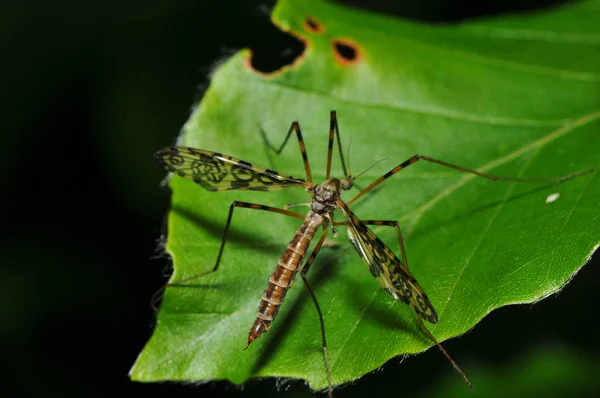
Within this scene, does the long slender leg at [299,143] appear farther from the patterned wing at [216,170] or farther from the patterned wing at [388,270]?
the patterned wing at [388,270]

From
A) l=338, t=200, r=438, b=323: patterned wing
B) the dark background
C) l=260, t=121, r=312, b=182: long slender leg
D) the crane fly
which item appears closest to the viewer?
l=338, t=200, r=438, b=323: patterned wing

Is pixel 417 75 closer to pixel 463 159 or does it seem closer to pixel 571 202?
pixel 463 159

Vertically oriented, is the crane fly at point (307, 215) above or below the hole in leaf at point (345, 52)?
below

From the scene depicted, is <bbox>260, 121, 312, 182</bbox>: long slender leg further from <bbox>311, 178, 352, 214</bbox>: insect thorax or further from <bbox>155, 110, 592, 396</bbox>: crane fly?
<bbox>311, 178, 352, 214</bbox>: insect thorax

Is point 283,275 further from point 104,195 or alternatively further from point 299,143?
point 104,195

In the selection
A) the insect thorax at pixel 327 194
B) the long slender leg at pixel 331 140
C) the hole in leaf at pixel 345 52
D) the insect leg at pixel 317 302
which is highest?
the hole in leaf at pixel 345 52

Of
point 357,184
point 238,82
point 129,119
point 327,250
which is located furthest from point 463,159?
point 129,119

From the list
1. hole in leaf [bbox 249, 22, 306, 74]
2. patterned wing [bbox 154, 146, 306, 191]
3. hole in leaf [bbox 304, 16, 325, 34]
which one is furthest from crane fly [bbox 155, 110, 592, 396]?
hole in leaf [bbox 304, 16, 325, 34]

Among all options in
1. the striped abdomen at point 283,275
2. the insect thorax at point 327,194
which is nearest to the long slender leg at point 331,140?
the insect thorax at point 327,194
